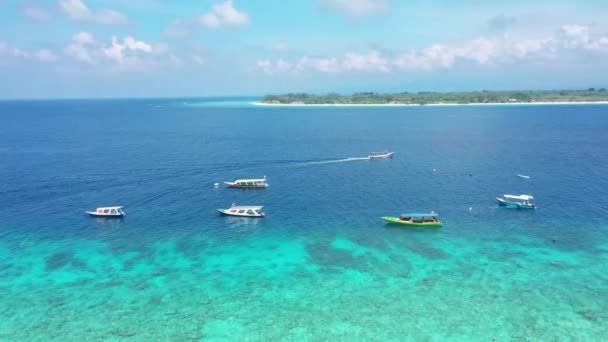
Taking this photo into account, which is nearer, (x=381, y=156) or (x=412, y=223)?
(x=412, y=223)

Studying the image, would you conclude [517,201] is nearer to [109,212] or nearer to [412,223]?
[412,223]

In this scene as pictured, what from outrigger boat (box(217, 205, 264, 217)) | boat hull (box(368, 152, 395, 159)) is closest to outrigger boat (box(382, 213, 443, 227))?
outrigger boat (box(217, 205, 264, 217))

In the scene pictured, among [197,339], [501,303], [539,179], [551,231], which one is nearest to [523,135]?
[539,179]

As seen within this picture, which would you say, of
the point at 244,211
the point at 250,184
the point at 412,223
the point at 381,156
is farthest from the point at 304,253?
the point at 381,156

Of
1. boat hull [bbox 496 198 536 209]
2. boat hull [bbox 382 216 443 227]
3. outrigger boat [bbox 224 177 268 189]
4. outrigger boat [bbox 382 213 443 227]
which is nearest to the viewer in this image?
boat hull [bbox 382 216 443 227]

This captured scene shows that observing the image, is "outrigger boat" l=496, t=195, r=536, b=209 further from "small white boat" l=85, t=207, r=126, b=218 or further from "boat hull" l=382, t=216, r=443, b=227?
"small white boat" l=85, t=207, r=126, b=218

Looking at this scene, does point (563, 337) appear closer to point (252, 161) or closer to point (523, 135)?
point (252, 161)

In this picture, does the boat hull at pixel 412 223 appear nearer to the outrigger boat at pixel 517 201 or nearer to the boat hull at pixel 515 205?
the boat hull at pixel 515 205
